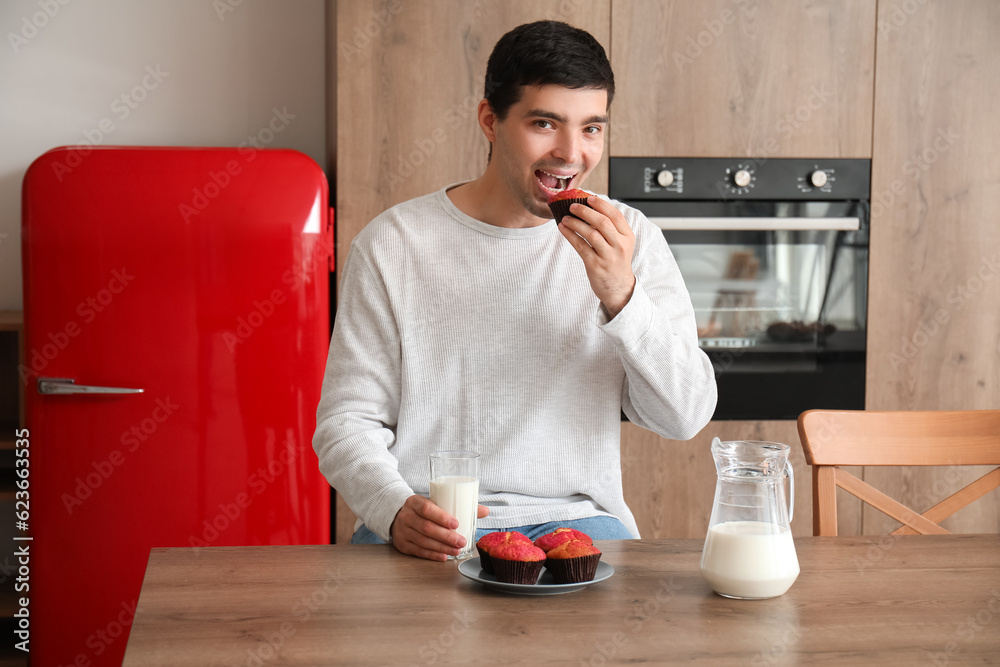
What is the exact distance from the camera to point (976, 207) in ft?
8.31

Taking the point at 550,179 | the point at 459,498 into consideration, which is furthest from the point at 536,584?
the point at 550,179

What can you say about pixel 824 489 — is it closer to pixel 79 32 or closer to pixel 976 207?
pixel 976 207

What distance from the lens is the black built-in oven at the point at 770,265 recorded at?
2.45 m

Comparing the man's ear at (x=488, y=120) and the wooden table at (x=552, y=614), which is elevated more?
the man's ear at (x=488, y=120)

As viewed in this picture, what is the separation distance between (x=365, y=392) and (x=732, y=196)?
136 cm

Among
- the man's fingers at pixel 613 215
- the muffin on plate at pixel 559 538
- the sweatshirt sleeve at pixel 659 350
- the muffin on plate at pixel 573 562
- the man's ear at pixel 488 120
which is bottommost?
the muffin on plate at pixel 573 562

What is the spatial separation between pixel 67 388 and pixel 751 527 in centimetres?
176

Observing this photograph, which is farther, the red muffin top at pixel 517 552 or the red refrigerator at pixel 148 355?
the red refrigerator at pixel 148 355

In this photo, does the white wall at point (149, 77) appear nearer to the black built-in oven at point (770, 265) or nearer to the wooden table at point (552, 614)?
the black built-in oven at point (770, 265)

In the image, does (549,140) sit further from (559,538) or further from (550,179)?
(559,538)

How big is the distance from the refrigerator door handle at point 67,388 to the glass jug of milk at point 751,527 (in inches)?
64.8

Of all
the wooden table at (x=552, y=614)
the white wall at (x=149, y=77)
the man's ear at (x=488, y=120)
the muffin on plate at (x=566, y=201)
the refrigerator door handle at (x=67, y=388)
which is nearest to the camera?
the wooden table at (x=552, y=614)

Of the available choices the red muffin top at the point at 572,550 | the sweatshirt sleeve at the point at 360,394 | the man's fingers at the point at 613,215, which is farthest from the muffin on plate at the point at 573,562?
the man's fingers at the point at 613,215

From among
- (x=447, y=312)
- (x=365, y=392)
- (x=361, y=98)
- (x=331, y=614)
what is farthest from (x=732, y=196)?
(x=331, y=614)
